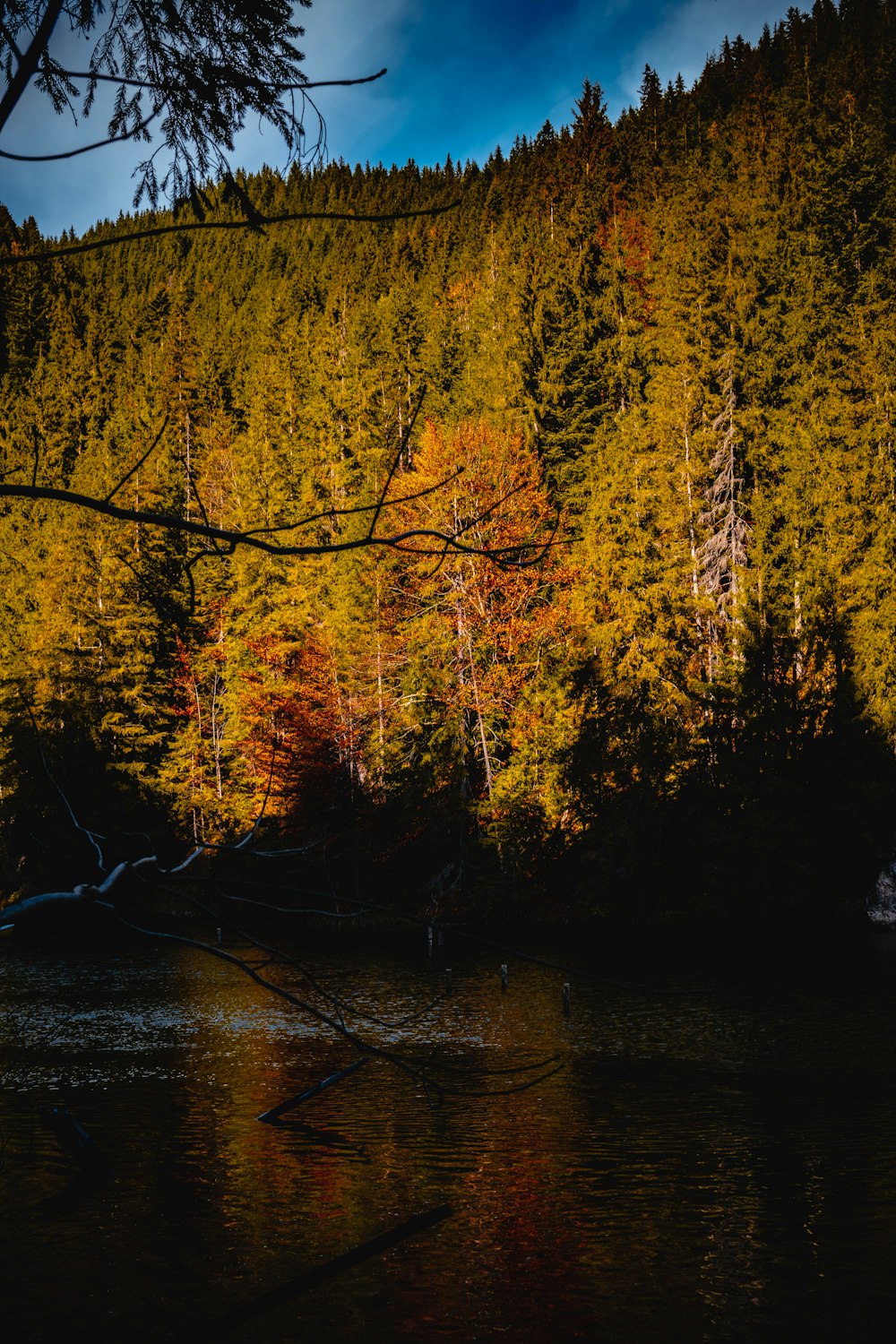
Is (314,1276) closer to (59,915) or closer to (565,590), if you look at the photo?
(59,915)

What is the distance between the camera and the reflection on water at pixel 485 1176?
8109 millimetres

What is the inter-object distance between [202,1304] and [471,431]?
27424mm

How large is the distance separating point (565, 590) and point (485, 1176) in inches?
912

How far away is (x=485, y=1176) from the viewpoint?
433 inches

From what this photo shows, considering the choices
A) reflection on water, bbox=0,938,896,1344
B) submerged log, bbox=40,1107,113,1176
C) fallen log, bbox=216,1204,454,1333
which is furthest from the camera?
submerged log, bbox=40,1107,113,1176

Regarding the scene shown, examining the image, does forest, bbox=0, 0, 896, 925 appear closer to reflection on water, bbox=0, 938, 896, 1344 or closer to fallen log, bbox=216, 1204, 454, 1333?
reflection on water, bbox=0, 938, 896, 1344

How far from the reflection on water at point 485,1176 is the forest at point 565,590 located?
27.5ft

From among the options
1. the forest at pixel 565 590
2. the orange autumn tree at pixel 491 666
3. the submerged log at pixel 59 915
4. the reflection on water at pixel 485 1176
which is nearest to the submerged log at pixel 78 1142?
the reflection on water at pixel 485 1176

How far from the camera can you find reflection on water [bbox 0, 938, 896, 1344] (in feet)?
26.6

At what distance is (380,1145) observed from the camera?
39.7 feet

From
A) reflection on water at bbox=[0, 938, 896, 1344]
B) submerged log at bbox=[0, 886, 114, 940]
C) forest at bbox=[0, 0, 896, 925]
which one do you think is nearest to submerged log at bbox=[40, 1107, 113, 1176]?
reflection on water at bbox=[0, 938, 896, 1344]

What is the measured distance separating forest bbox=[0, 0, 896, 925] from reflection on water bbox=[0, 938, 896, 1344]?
839 cm

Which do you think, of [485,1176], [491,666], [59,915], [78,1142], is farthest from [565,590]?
[59,915]

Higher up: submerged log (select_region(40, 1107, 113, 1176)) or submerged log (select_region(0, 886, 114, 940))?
submerged log (select_region(0, 886, 114, 940))
